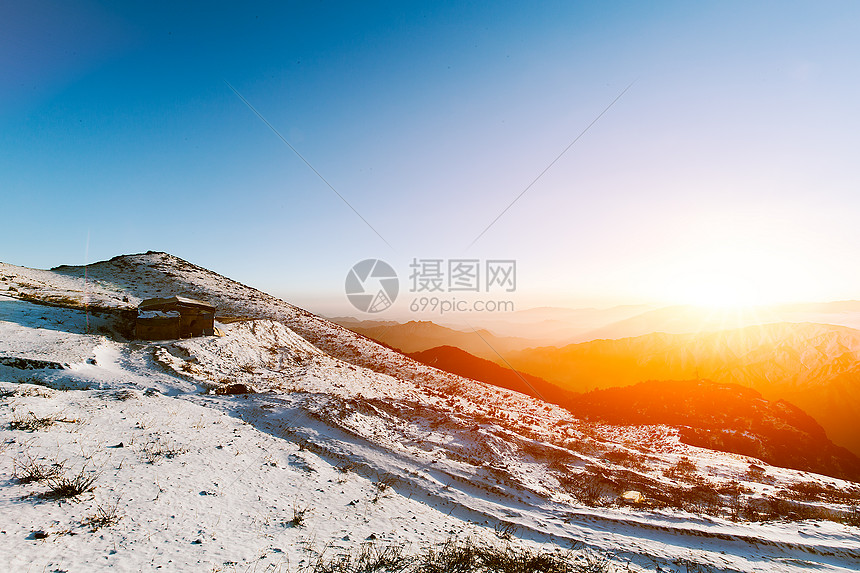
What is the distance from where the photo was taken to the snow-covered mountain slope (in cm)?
598

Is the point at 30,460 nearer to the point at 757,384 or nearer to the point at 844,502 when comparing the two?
the point at 844,502

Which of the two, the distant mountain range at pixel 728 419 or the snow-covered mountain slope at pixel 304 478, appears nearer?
the snow-covered mountain slope at pixel 304 478

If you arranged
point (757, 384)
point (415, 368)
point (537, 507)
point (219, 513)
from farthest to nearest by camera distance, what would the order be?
point (757, 384) < point (415, 368) < point (537, 507) < point (219, 513)

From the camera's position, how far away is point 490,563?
6.39 meters

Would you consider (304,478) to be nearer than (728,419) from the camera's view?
Yes

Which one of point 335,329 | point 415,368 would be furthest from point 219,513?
point 335,329

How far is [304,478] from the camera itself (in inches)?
359

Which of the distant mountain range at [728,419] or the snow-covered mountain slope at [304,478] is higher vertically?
the snow-covered mountain slope at [304,478]

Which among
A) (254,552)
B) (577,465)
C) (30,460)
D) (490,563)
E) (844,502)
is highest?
(30,460)

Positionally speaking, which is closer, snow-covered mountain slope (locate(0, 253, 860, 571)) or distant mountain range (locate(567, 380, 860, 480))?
snow-covered mountain slope (locate(0, 253, 860, 571))

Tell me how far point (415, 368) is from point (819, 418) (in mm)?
44475

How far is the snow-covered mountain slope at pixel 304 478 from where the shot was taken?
5.98 meters

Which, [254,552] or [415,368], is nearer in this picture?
[254,552]

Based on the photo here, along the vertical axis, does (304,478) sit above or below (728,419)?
above
